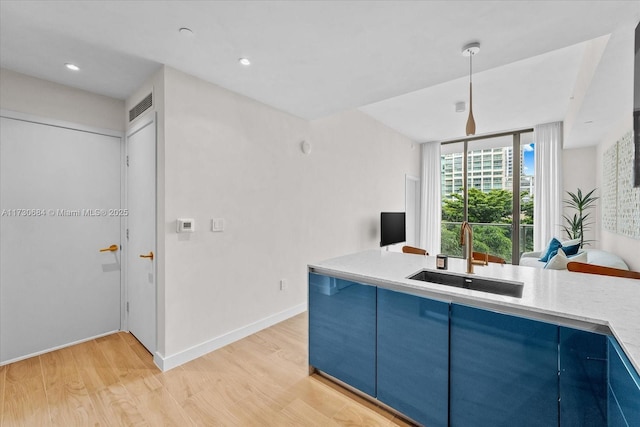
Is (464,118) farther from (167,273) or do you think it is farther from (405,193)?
(167,273)

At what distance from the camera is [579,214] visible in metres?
4.71

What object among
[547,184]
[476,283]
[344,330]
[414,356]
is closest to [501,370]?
[414,356]

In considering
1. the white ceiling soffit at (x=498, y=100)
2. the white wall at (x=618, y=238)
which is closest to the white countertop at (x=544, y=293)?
the white wall at (x=618, y=238)

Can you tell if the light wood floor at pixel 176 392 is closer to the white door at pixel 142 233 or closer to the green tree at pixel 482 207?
the white door at pixel 142 233

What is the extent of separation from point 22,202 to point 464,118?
222 inches

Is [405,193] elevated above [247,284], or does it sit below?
above

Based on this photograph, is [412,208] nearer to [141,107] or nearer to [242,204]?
[242,204]

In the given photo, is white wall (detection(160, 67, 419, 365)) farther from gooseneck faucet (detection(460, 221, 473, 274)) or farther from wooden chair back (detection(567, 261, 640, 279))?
wooden chair back (detection(567, 261, 640, 279))

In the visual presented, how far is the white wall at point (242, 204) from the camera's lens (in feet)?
7.87

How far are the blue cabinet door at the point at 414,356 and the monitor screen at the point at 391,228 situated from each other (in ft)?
10.3

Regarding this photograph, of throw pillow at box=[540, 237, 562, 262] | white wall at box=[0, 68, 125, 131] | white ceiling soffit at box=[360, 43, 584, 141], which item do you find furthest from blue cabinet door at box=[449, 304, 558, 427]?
white wall at box=[0, 68, 125, 131]

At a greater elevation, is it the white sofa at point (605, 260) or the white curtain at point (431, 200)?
the white curtain at point (431, 200)

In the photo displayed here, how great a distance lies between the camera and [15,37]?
1944 mm

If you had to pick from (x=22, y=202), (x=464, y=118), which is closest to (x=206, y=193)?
(x=22, y=202)
